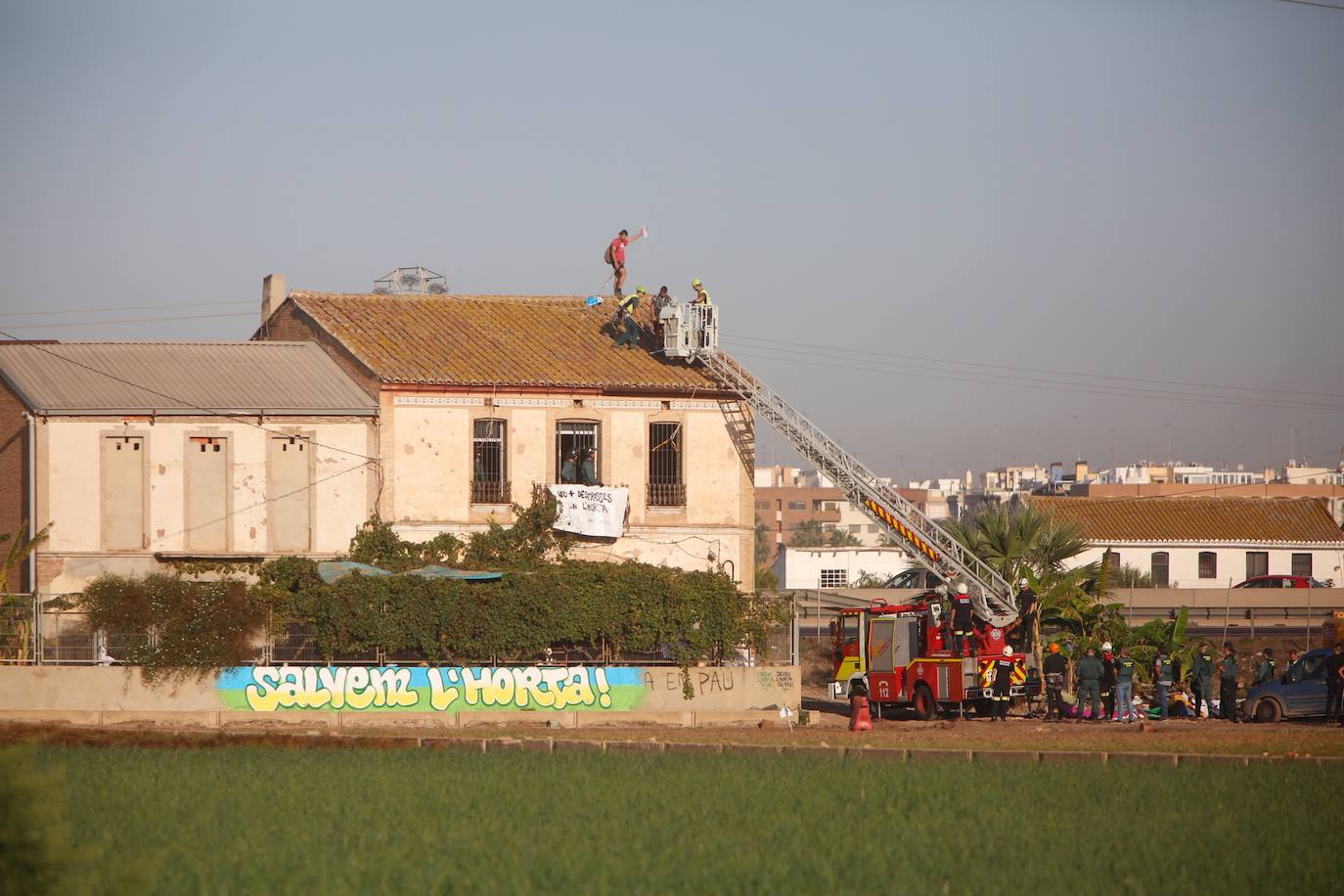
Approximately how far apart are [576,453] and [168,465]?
387 inches

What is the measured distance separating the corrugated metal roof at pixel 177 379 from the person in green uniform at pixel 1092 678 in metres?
17.5

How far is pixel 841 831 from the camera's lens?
18.8m

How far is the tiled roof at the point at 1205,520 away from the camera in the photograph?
67.6 metres

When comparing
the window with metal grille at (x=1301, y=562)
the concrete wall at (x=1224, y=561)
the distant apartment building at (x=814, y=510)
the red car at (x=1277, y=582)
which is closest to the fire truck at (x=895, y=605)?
the red car at (x=1277, y=582)

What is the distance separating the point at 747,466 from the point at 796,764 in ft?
57.9

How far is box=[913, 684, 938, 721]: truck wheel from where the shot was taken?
33.7 metres

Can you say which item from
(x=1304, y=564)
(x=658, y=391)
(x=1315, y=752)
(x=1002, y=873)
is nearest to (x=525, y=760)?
(x=1002, y=873)

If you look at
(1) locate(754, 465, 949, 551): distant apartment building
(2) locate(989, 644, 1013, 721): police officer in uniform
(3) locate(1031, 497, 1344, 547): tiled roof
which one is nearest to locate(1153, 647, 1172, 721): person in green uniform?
(2) locate(989, 644, 1013, 721): police officer in uniform

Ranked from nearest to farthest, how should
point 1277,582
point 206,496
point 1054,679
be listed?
point 1054,679 < point 206,496 < point 1277,582

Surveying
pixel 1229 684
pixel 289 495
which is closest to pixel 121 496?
pixel 289 495

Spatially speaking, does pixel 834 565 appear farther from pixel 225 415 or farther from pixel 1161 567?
pixel 225 415

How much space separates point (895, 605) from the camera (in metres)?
34.7

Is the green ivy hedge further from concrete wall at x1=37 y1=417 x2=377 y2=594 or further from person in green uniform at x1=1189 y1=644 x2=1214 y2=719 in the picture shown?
person in green uniform at x1=1189 y1=644 x2=1214 y2=719

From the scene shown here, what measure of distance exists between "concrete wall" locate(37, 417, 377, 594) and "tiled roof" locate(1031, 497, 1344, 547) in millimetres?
35899
